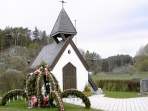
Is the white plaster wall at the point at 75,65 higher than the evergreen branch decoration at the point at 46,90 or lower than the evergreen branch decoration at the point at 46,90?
higher

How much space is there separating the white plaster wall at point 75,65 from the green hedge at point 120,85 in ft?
16.0

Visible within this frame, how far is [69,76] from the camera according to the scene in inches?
1179

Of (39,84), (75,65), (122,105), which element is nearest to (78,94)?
(39,84)

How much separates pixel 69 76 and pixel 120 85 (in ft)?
22.5

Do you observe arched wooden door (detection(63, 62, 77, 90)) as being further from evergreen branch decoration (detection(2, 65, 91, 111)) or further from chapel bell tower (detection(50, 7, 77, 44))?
evergreen branch decoration (detection(2, 65, 91, 111))

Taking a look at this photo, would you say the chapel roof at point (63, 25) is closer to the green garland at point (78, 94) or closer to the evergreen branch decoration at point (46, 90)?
the evergreen branch decoration at point (46, 90)

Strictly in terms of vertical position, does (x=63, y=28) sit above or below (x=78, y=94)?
above

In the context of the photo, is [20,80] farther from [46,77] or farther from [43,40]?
[43,40]

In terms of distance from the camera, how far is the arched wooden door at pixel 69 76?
29.7 meters

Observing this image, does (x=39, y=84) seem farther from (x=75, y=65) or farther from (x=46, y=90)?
(x=75, y=65)

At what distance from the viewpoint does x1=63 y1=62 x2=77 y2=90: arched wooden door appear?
97.4ft

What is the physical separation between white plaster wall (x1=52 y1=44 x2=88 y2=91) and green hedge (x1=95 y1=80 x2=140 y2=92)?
4.87 m

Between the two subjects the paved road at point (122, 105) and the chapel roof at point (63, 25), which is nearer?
the paved road at point (122, 105)

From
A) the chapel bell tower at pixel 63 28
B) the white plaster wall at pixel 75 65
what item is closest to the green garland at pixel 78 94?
the white plaster wall at pixel 75 65
